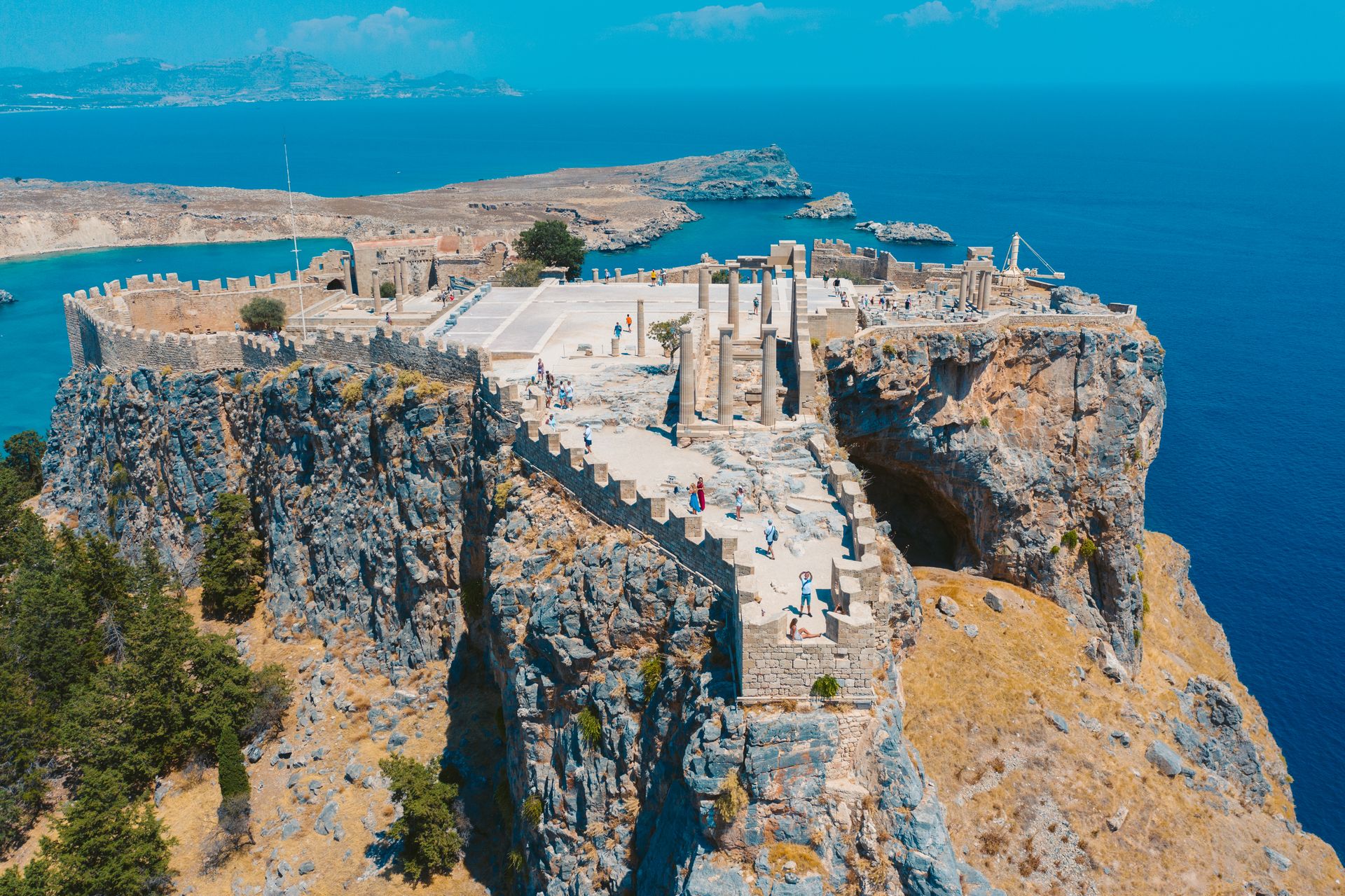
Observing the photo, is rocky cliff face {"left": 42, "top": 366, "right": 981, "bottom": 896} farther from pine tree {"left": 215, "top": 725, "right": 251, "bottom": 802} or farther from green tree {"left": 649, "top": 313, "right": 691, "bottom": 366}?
green tree {"left": 649, "top": 313, "right": 691, "bottom": 366}

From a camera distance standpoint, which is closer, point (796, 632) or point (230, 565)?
point (796, 632)

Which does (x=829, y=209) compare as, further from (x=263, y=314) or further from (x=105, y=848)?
(x=105, y=848)

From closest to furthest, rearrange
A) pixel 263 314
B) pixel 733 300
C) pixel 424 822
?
pixel 424 822, pixel 733 300, pixel 263 314

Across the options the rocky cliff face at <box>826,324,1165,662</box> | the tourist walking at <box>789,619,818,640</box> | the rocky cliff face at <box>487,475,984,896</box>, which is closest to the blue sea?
the rocky cliff face at <box>826,324,1165,662</box>

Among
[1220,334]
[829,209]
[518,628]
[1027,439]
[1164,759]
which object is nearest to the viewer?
[518,628]

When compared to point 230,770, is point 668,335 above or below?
above

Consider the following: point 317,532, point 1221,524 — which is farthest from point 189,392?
point 1221,524

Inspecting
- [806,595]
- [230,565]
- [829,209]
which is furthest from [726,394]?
[829,209]

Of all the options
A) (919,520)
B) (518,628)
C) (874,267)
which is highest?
(874,267)
